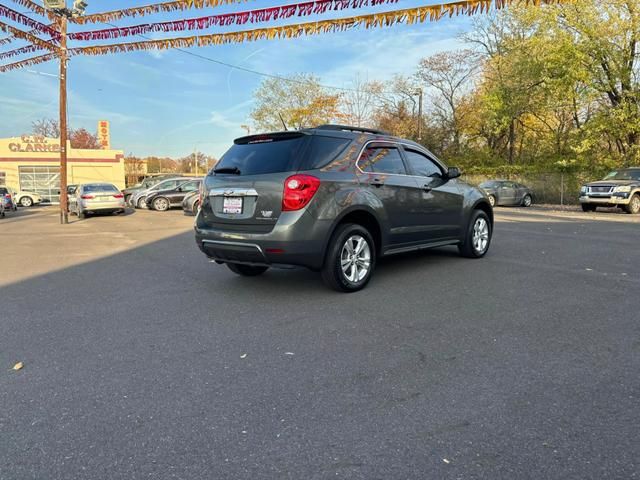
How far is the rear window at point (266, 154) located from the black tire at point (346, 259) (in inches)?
37.1

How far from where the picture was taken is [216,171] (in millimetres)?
5898

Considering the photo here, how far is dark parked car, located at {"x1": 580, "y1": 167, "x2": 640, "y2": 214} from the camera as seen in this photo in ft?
61.1

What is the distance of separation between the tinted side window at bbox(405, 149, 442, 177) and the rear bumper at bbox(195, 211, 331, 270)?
2005mm

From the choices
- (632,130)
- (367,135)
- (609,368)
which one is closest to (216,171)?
(367,135)

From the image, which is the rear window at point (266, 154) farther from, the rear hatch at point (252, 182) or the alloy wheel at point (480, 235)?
the alloy wheel at point (480, 235)

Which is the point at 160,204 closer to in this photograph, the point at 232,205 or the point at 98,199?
the point at 98,199

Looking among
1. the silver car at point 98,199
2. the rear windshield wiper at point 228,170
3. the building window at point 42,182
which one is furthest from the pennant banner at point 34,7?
the building window at point 42,182

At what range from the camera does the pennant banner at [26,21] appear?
1152 cm

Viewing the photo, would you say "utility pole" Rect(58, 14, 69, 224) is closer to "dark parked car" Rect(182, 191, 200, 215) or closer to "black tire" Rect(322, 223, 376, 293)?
"dark parked car" Rect(182, 191, 200, 215)

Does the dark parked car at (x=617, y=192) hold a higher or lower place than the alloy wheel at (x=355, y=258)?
higher

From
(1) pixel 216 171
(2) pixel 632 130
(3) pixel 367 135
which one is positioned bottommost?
(1) pixel 216 171

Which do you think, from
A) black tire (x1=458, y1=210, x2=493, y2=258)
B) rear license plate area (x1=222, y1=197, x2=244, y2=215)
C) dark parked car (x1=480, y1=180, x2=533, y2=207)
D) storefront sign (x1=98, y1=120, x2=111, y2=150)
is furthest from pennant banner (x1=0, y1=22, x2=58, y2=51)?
storefront sign (x1=98, y1=120, x2=111, y2=150)

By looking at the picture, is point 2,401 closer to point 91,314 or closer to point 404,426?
point 91,314

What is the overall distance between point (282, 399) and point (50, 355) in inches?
80.2
